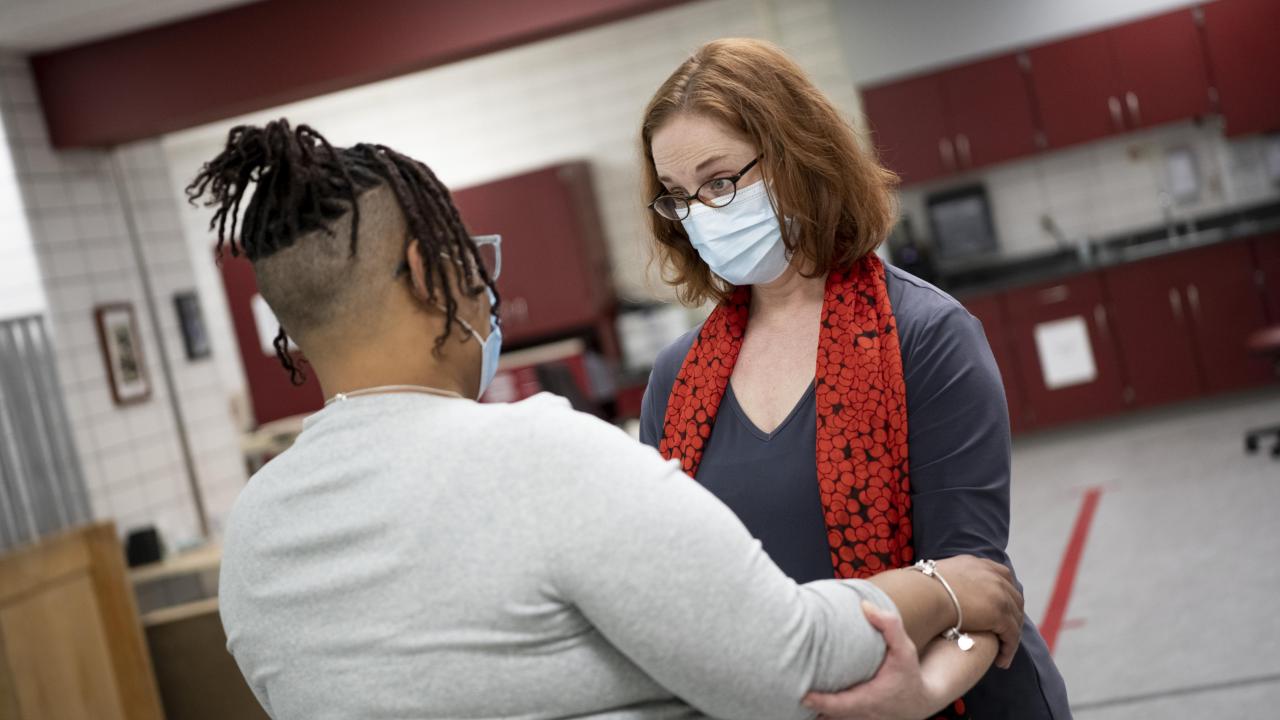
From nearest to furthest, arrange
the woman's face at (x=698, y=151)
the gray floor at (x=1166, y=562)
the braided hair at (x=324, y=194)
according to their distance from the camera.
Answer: the braided hair at (x=324, y=194)
the woman's face at (x=698, y=151)
the gray floor at (x=1166, y=562)

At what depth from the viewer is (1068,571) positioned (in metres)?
4.83

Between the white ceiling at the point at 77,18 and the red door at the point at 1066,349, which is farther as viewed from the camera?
the red door at the point at 1066,349

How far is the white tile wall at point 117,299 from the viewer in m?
5.70

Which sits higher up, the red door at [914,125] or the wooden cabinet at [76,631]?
the red door at [914,125]

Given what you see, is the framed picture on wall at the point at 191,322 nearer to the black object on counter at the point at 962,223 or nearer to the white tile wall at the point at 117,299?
the white tile wall at the point at 117,299

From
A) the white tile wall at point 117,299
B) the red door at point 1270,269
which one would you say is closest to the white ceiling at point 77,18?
the white tile wall at point 117,299

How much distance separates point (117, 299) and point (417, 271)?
5610 mm

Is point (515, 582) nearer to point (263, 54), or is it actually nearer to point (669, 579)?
point (669, 579)

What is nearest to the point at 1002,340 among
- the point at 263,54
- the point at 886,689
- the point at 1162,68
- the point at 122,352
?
the point at 1162,68

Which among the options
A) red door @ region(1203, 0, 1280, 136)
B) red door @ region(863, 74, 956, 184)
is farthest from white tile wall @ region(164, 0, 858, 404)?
red door @ region(1203, 0, 1280, 136)

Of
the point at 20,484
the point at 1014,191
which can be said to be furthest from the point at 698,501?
the point at 1014,191

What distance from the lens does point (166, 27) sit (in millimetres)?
5801

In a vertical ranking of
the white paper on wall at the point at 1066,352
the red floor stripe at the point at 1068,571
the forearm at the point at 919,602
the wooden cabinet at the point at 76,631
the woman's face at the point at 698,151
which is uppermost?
the woman's face at the point at 698,151

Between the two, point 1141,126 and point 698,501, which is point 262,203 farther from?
point 1141,126
